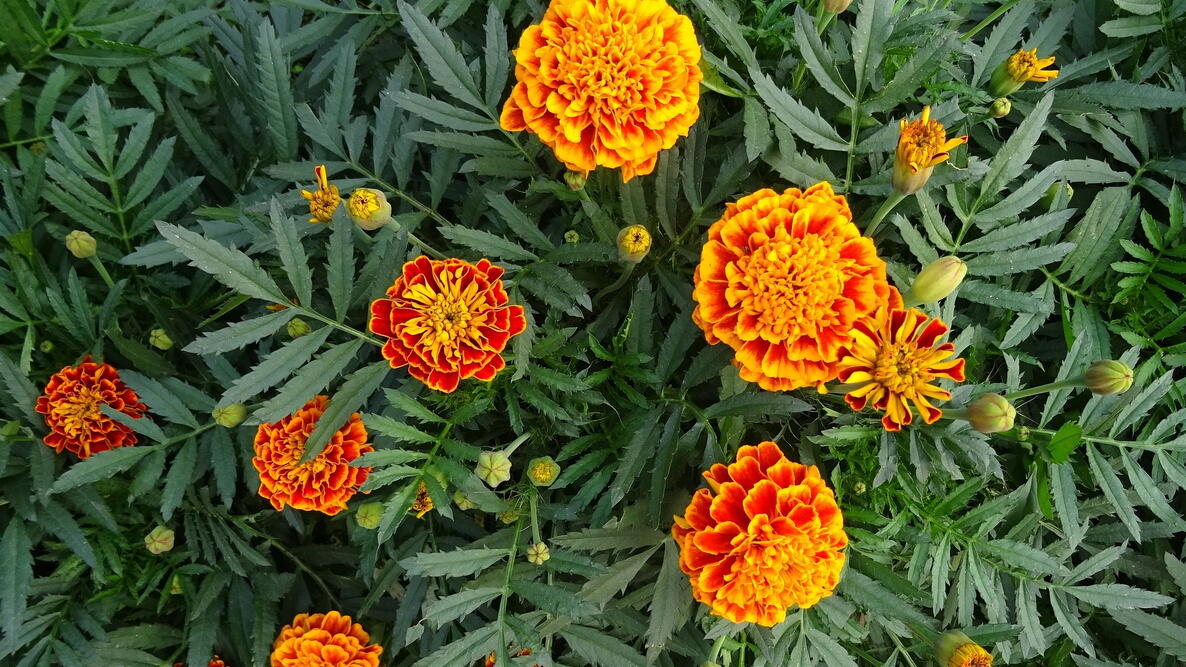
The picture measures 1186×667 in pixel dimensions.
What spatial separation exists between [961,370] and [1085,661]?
0.79 meters

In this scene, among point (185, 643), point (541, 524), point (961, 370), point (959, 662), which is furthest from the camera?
point (185, 643)

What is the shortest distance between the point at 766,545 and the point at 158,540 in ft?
3.57

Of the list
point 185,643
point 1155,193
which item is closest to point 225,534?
point 185,643

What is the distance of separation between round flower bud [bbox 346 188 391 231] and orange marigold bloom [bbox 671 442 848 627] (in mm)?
612

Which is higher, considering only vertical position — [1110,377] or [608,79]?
[608,79]

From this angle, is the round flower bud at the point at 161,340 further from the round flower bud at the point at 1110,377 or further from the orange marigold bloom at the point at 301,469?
the round flower bud at the point at 1110,377

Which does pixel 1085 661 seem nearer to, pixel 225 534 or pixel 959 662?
pixel 959 662

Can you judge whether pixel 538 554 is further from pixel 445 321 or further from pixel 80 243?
pixel 80 243

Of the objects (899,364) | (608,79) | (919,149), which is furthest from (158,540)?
(919,149)

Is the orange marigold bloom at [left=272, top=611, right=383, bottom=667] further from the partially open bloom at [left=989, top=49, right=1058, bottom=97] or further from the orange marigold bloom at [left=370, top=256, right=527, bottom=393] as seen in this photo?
the partially open bloom at [left=989, top=49, right=1058, bottom=97]

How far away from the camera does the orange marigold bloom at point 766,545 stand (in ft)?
3.31

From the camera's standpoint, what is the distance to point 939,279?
3.34 ft

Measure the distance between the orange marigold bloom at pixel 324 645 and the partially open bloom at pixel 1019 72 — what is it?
58.6 inches

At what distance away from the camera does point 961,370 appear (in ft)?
3.28
